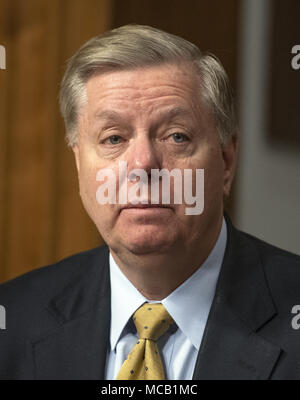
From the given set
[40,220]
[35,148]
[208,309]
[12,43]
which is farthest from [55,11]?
[208,309]

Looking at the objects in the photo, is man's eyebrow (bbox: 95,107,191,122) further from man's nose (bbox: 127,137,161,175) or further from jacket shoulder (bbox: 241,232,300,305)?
→ jacket shoulder (bbox: 241,232,300,305)

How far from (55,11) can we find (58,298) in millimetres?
662

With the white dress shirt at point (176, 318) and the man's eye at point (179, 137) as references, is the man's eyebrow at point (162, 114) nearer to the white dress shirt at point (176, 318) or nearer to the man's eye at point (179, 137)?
the man's eye at point (179, 137)

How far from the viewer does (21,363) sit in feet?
3.34

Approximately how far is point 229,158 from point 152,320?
32cm

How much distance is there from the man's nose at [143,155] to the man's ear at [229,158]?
0.19 metres

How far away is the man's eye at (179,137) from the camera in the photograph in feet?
3.17

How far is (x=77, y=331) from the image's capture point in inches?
40.4

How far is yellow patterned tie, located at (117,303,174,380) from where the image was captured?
95 centimetres

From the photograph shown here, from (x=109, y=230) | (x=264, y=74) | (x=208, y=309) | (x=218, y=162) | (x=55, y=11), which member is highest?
(x=55, y=11)

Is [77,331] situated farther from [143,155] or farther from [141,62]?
[141,62]

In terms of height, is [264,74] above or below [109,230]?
above

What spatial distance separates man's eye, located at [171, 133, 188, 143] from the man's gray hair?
86mm
